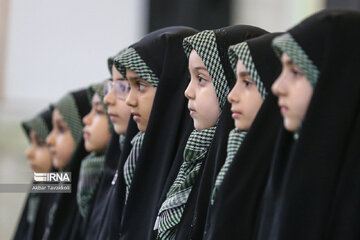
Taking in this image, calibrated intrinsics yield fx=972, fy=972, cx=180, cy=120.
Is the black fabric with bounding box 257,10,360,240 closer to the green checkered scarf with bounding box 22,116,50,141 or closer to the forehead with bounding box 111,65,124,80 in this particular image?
the forehead with bounding box 111,65,124,80

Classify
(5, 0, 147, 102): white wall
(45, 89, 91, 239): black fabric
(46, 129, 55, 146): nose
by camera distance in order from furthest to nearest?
(5, 0, 147, 102): white wall, (46, 129, 55, 146): nose, (45, 89, 91, 239): black fabric

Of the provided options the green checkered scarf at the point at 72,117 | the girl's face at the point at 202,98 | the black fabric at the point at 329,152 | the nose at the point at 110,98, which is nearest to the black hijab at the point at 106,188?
the nose at the point at 110,98

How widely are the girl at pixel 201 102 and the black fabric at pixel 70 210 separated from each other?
1.62 metres

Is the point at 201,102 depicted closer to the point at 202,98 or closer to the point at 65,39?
the point at 202,98

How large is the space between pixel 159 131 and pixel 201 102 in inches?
21.7

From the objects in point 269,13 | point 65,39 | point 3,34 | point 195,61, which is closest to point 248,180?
point 195,61

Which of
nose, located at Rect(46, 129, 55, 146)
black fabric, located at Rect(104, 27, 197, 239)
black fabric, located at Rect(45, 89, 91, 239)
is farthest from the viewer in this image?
nose, located at Rect(46, 129, 55, 146)

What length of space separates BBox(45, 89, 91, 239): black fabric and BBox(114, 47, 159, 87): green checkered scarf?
1.35 meters

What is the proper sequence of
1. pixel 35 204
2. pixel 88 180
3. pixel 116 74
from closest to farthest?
pixel 116 74
pixel 88 180
pixel 35 204

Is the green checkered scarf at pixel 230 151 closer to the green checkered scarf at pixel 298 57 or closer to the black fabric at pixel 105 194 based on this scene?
the green checkered scarf at pixel 298 57

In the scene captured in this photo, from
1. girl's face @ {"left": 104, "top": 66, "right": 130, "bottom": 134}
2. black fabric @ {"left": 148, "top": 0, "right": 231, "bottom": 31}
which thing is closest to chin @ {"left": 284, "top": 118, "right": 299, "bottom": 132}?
girl's face @ {"left": 104, "top": 66, "right": 130, "bottom": 134}

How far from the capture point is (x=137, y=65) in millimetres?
4562

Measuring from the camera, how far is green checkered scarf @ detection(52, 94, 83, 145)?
19.9ft

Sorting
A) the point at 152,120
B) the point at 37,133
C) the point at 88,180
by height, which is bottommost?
the point at 37,133
